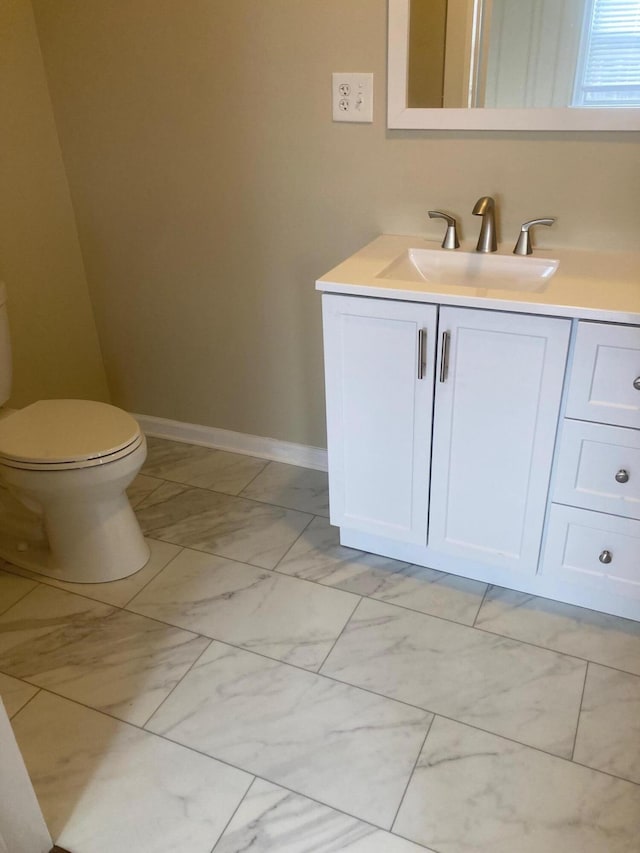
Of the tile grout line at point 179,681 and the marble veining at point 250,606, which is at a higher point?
the marble veining at point 250,606

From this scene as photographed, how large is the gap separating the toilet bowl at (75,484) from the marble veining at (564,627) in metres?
1.04

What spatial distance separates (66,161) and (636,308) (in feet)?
6.33

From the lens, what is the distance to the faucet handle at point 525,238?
1856 mm

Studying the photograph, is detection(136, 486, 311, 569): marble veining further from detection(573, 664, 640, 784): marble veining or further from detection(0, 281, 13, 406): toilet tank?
detection(573, 664, 640, 784): marble veining

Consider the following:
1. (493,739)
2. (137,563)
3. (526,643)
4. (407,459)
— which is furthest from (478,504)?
(137,563)

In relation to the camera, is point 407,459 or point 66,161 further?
point 66,161

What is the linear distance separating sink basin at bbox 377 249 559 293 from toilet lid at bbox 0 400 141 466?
0.84 meters

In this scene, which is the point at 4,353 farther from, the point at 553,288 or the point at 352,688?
the point at 553,288

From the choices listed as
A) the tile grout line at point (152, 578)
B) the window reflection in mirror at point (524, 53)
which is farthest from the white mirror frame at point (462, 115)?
the tile grout line at point (152, 578)

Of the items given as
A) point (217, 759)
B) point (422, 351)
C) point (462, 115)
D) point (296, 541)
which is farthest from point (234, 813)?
point (462, 115)

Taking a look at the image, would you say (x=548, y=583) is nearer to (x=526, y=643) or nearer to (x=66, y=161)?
(x=526, y=643)

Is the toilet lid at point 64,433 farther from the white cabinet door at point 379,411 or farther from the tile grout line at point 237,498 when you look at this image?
the white cabinet door at point 379,411

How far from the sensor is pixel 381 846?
140 centimetres

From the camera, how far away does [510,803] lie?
1468mm
